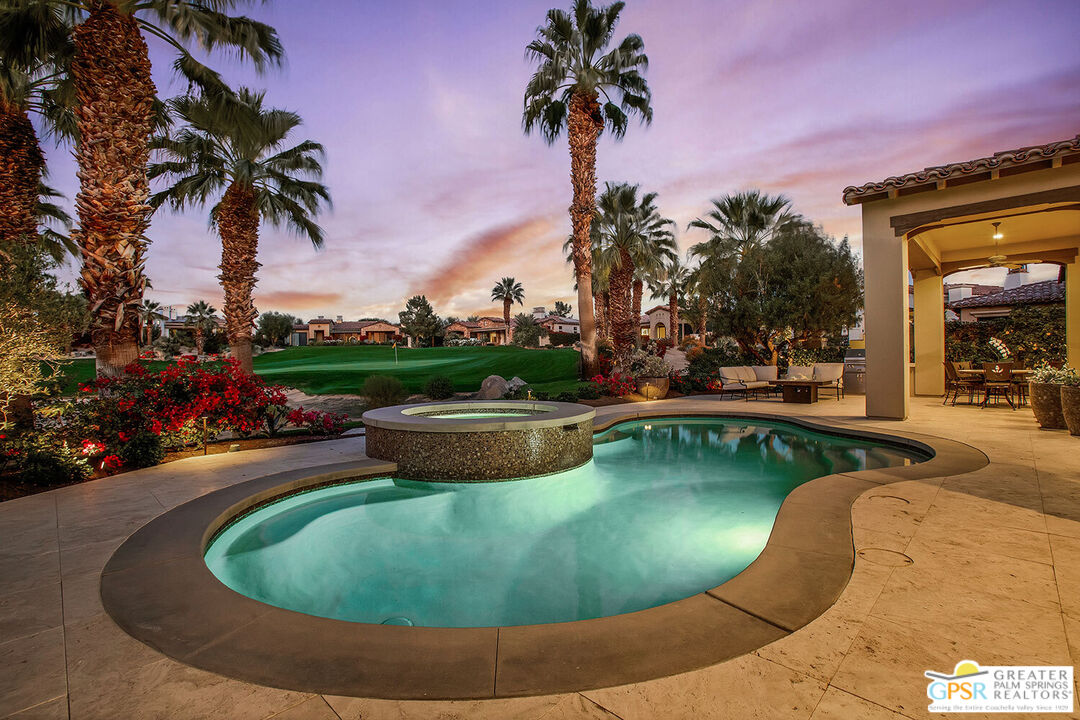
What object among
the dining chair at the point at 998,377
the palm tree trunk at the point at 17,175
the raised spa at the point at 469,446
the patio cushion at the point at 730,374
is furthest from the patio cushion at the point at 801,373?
the palm tree trunk at the point at 17,175

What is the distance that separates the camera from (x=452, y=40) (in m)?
13.4

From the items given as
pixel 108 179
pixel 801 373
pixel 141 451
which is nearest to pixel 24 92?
pixel 108 179

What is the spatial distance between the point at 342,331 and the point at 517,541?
8096 cm

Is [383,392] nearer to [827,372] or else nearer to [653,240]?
[827,372]

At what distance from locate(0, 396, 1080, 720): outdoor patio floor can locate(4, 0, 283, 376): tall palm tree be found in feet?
12.1

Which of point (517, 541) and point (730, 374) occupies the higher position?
point (730, 374)

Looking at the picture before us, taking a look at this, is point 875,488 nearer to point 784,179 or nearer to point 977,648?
point 977,648

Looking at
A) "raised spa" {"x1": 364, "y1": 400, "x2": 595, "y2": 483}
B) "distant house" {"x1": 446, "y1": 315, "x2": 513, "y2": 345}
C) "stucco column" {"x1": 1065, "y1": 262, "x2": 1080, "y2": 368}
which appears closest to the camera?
"raised spa" {"x1": 364, "y1": 400, "x2": 595, "y2": 483}

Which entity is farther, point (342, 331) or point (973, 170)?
point (342, 331)

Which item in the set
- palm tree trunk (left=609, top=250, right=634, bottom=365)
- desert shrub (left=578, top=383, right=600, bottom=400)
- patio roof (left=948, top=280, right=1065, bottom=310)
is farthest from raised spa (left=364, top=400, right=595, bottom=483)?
patio roof (left=948, top=280, right=1065, bottom=310)

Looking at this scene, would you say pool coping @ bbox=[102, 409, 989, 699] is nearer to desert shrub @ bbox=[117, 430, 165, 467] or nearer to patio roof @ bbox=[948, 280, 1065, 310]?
desert shrub @ bbox=[117, 430, 165, 467]

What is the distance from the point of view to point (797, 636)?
2234mm

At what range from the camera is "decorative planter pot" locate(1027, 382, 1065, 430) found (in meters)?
7.55

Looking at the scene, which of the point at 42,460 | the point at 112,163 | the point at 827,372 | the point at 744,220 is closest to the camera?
Result: the point at 42,460
